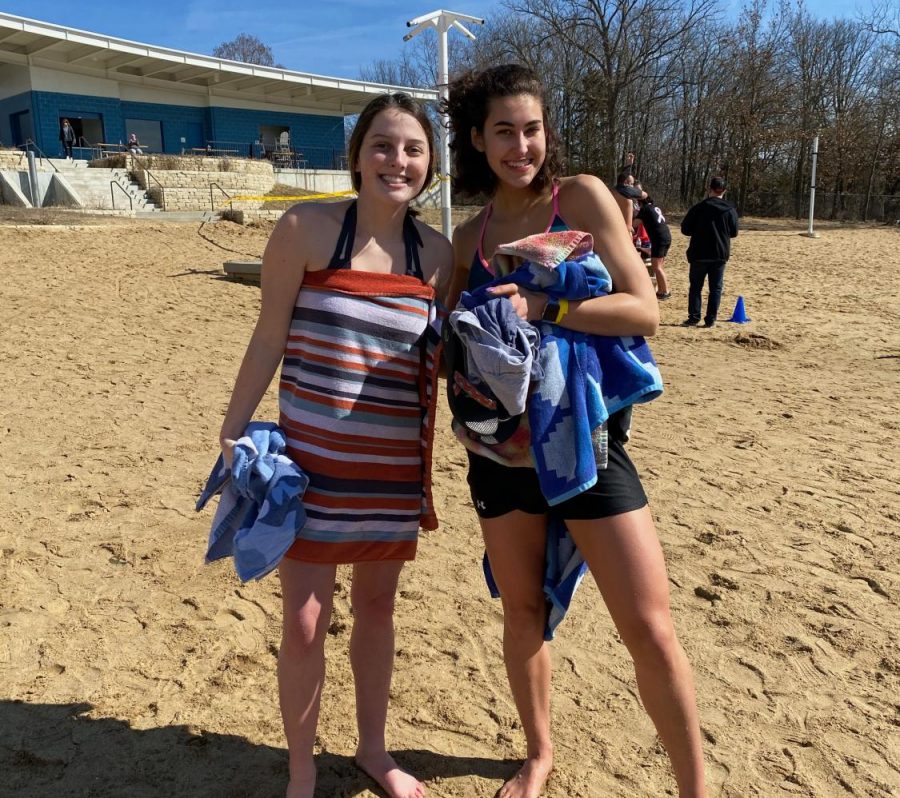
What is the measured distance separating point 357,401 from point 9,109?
36.4m

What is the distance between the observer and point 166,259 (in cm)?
1282

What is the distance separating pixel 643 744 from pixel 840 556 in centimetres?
190

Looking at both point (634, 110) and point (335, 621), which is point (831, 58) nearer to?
point (634, 110)

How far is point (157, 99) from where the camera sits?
3403 cm

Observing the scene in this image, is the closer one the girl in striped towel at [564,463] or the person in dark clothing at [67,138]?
the girl in striped towel at [564,463]

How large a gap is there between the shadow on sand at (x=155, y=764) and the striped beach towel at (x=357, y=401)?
853mm

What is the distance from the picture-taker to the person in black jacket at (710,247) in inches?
400

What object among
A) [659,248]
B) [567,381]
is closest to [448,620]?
[567,381]

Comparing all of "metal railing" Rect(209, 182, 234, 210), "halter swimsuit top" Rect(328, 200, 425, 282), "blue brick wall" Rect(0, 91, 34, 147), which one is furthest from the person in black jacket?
"blue brick wall" Rect(0, 91, 34, 147)

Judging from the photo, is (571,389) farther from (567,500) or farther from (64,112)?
(64,112)

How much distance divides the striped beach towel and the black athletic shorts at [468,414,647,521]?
0.21 meters

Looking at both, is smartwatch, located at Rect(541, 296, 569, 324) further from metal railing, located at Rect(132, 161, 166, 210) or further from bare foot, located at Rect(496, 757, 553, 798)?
metal railing, located at Rect(132, 161, 166, 210)

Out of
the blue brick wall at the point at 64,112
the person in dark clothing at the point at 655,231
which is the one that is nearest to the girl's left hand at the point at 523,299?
the person in dark clothing at the point at 655,231

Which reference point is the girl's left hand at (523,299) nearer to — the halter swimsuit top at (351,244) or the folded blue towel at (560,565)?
the halter swimsuit top at (351,244)
